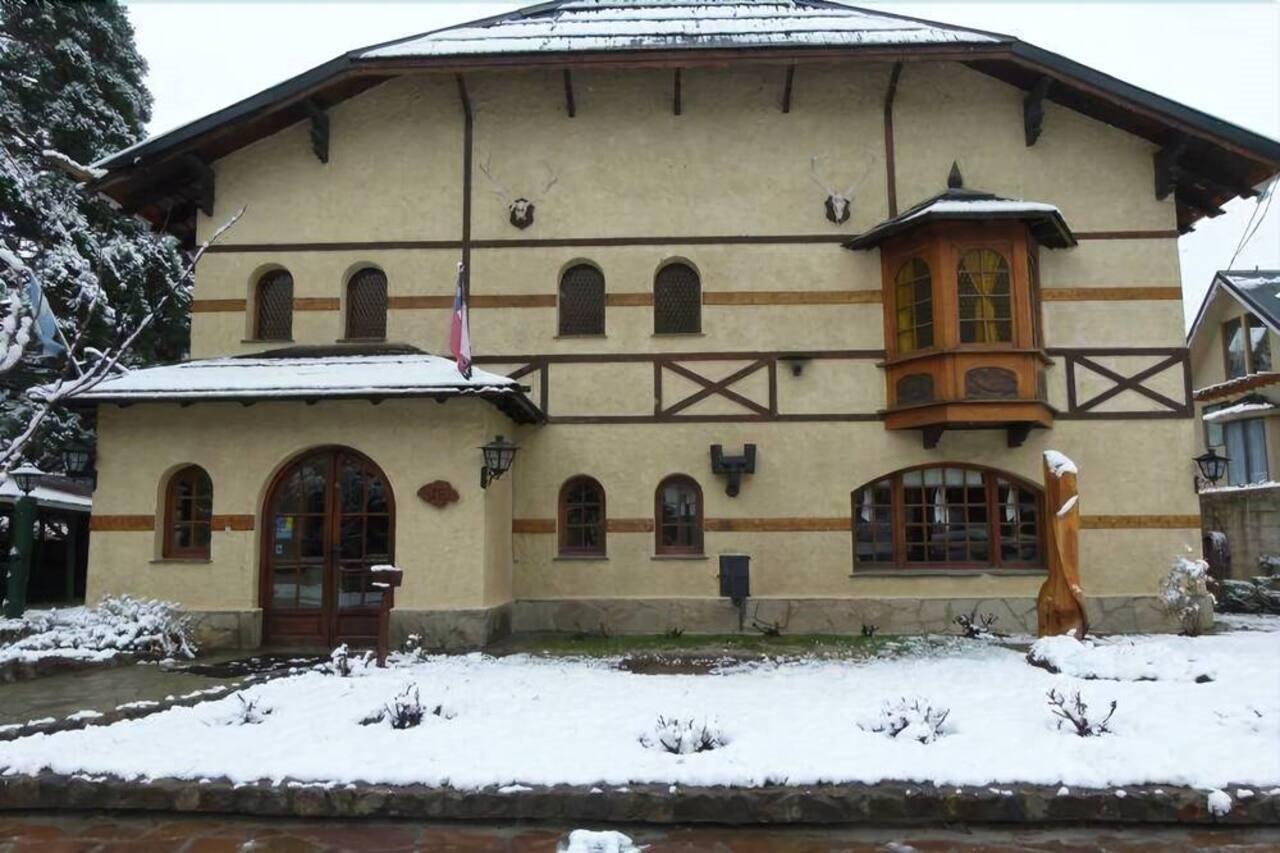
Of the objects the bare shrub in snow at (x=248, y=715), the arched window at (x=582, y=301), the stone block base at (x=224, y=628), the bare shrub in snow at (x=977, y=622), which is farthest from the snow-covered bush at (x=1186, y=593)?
the stone block base at (x=224, y=628)

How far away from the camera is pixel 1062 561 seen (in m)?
9.70

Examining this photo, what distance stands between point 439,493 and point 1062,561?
24.2ft

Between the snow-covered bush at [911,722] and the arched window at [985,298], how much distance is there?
6.58 meters

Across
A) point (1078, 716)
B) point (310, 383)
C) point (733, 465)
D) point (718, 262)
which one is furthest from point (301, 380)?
point (1078, 716)

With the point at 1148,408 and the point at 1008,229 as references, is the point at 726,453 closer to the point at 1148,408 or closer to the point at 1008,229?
the point at 1008,229

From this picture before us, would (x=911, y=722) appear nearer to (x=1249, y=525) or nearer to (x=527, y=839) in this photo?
(x=527, y=839)

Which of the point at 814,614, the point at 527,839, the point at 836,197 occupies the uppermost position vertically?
the point at 836,197

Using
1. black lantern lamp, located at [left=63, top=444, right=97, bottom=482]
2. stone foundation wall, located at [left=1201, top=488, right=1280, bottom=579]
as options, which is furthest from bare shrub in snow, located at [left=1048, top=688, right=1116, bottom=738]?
stone foundation wall, located at [left=1201, top=488, right=1280, bottom=579]

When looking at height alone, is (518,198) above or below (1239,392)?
above

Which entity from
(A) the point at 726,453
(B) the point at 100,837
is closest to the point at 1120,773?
(B) the point at 100,837

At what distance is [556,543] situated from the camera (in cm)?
1252

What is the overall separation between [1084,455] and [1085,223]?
3378 mm

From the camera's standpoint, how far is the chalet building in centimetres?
1133

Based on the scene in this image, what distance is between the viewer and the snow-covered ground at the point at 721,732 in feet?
18.2
